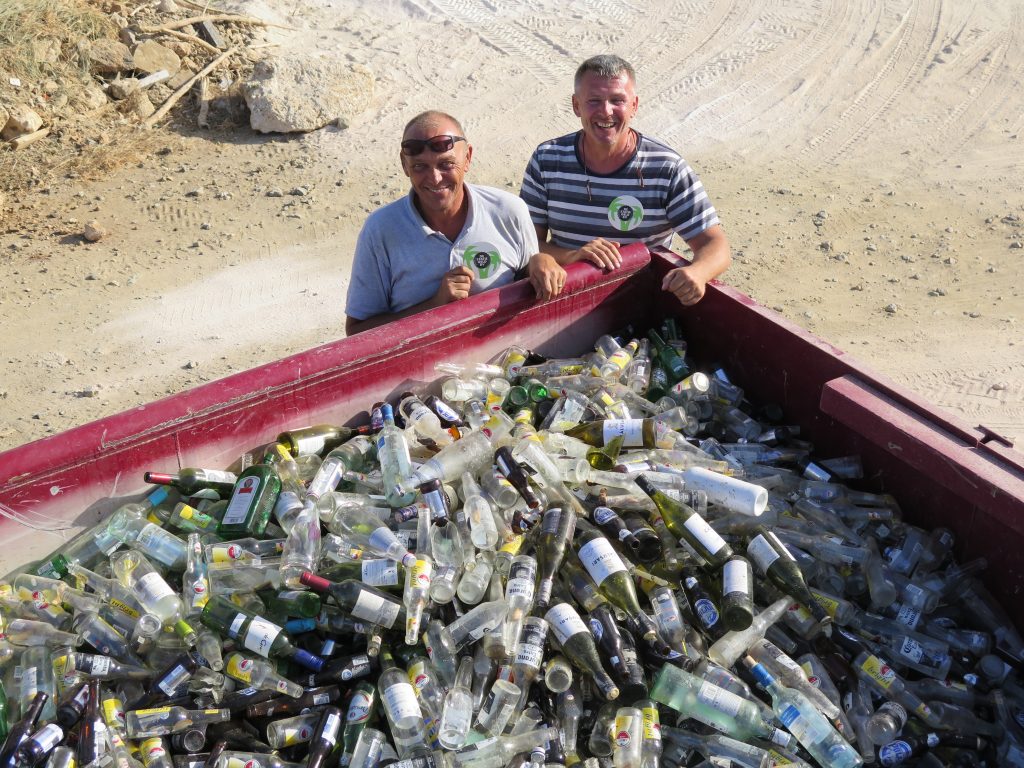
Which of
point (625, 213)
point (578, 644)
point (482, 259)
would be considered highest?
point (625, 213)

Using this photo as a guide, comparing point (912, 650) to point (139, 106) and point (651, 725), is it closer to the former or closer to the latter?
point (651, 725)

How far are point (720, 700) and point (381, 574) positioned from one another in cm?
118

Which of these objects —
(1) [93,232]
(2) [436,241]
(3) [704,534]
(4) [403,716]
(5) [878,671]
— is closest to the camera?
(4) [403,716]

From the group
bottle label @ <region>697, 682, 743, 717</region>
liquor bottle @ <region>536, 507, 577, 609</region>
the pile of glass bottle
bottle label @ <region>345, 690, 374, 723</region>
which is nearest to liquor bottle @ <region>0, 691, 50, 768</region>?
the pile of glass bottle

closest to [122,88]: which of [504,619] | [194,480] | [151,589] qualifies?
[194,480]

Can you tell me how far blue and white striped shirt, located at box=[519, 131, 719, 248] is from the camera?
492 centimetres

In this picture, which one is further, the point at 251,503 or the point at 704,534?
the point at 251,503

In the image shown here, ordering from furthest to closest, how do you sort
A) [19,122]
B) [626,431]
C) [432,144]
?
[19,122]
[432,144]
[626,431]

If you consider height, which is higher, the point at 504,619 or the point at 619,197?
the point at 619,197

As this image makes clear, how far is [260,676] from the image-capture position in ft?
9.80

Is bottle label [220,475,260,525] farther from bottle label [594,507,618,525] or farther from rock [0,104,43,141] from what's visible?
rock [0,104,43,141]

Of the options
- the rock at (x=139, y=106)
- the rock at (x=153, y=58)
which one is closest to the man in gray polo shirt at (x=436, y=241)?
the rock at (x=139, y=106)

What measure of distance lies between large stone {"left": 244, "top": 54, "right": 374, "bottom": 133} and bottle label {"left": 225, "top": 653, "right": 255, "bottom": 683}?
756cm

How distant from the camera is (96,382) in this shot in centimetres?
652
